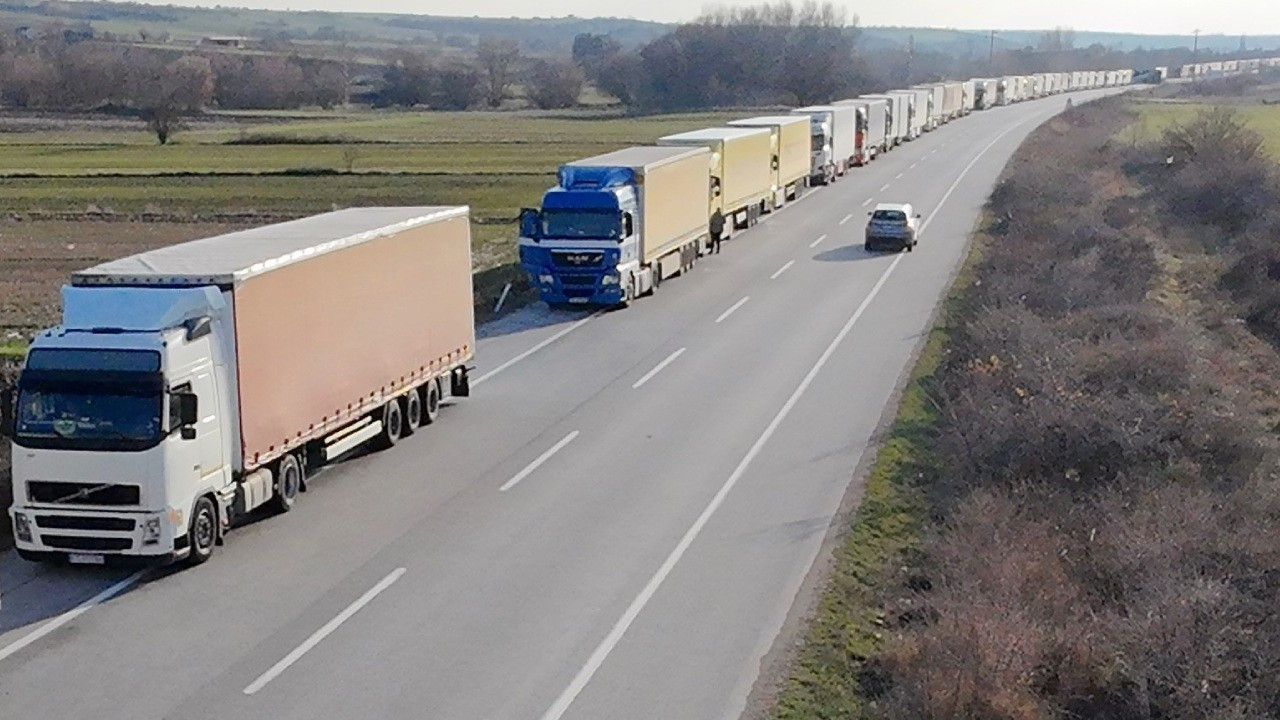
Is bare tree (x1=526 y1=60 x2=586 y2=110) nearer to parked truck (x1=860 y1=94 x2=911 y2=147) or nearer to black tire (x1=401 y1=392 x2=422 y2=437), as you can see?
parked truck (x1=860 y1=94 x2=911 y2=147)

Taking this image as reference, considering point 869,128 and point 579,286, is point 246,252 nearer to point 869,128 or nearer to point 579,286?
point 579,286

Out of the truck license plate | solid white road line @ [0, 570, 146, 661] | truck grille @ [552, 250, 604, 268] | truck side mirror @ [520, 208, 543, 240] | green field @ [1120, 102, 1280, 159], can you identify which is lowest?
solid white road line @ [0, 570, 146, 661]

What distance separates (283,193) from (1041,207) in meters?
32.0

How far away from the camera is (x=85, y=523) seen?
15.9 m

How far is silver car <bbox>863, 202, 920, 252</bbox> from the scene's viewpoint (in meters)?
43.9

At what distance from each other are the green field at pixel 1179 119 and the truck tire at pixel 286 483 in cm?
6560

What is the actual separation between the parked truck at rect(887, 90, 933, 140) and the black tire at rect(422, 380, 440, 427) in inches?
2607

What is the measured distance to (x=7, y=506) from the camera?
18391 mm

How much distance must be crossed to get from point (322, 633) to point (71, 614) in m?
2.88

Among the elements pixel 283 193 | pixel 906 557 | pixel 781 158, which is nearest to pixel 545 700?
pixel 906 557

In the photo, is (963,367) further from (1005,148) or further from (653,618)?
(1005,148)

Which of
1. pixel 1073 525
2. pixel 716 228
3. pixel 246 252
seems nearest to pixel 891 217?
pixel 716 228

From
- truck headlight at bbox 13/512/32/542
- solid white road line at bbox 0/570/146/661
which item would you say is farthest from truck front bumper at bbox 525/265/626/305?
truck headlight at bbox 13/512/32/542

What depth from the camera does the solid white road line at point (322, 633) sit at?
44.7 ft
